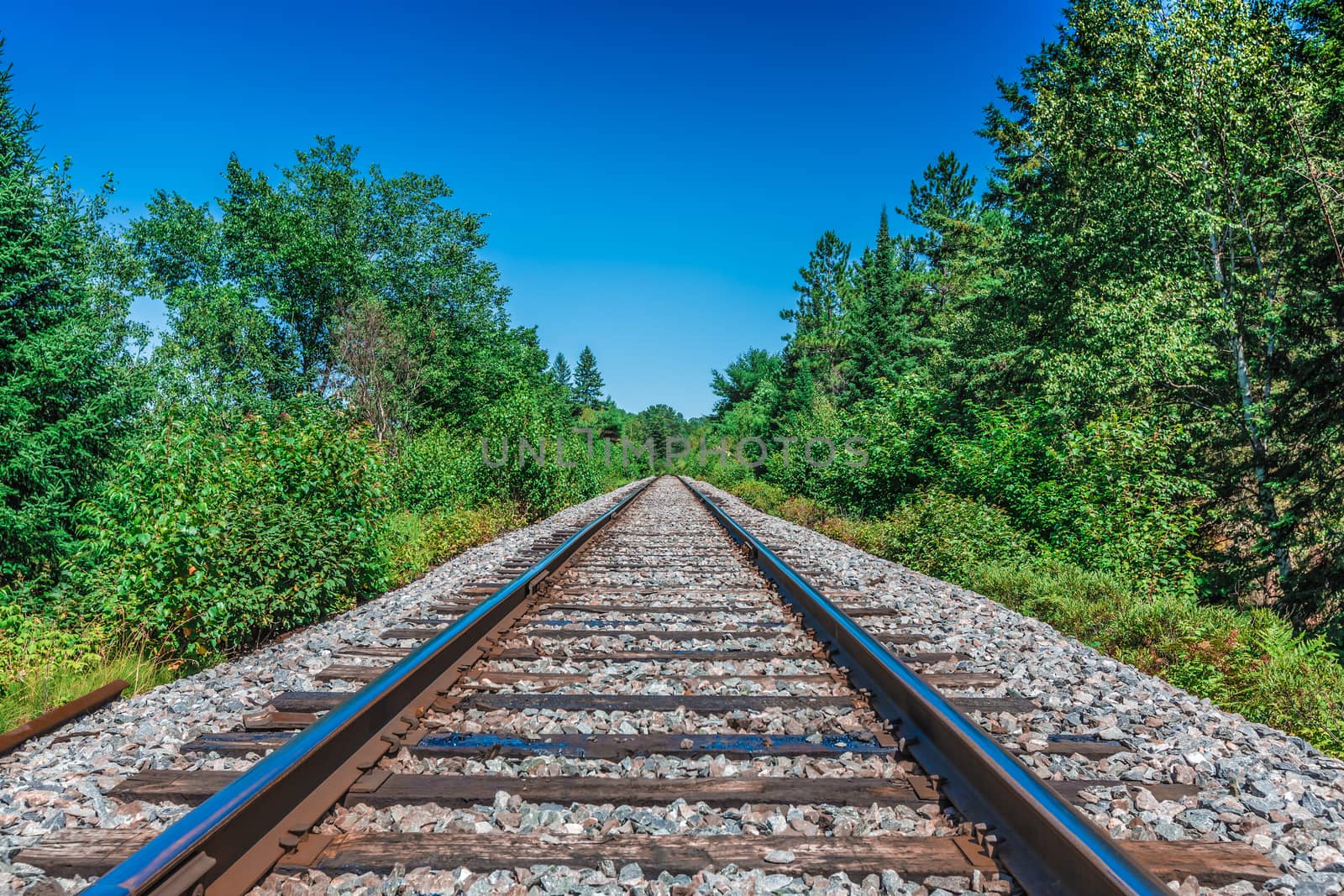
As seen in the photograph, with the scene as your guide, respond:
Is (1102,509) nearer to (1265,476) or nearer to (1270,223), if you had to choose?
(1265,476)

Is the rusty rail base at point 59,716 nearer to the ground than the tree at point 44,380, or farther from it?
nearer to the ground

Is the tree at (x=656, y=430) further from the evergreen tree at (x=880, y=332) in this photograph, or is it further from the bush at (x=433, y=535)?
the bush at (x=433, y=535)

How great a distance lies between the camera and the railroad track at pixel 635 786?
1.82 meters

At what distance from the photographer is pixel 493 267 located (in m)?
41.6

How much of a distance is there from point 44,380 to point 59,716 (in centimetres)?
727

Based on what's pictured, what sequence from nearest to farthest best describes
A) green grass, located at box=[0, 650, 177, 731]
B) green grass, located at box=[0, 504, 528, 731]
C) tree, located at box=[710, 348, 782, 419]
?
1. green grass, located at box=[0, 650, 177, 731]
2. green grass, located at box=[0, 504, 528, 731]
3. tree, located at box=[710, 348, 782, 419]

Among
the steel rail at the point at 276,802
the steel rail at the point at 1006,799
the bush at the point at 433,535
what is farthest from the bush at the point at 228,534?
the steel rail at the point at 1006,799

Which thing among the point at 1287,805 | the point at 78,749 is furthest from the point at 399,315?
the point at 1287,805

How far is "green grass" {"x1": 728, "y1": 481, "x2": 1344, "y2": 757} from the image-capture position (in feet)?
13.0

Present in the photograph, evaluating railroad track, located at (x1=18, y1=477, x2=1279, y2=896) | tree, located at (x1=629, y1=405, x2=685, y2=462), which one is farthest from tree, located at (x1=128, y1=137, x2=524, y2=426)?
tree, located at (x1=629, y1=405, x2=685, y2=462)

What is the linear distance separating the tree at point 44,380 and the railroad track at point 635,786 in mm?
6507

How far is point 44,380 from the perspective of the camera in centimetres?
819

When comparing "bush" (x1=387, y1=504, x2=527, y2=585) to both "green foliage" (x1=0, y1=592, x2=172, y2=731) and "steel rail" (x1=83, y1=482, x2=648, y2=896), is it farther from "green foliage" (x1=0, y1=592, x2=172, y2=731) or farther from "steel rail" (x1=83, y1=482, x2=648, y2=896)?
"steel rail" (x1=83, y1=482, x2=648, y2=896)

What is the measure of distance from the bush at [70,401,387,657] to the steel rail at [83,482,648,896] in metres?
2.36
